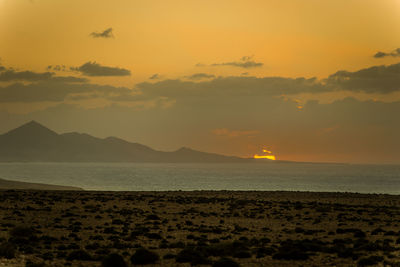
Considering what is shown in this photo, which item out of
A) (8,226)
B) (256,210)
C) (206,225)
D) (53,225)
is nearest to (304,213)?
(256,210)

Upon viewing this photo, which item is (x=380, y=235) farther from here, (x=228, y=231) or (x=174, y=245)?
(x=174, y=245)

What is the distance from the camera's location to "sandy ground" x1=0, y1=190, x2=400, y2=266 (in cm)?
2428

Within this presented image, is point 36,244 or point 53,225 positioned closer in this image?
point 36,244

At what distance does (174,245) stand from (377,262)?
11.1 meters

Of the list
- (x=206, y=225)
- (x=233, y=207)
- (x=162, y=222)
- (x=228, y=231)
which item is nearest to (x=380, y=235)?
(x=228, y=231)

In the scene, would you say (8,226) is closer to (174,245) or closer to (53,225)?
(53,225)

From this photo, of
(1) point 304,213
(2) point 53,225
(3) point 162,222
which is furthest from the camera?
(1) point 304,213

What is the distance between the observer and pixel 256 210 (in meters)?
54.1

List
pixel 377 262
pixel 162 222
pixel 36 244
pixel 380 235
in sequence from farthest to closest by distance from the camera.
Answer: pixel 162 222, pixel 380 235, pixel 36 244, pixel 377 262

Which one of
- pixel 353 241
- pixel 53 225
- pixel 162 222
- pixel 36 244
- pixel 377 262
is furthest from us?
pixel 162 222

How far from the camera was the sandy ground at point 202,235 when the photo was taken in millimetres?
24281

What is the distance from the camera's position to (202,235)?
32438 mm

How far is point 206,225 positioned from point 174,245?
11.1m

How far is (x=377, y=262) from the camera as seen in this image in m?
23.2
